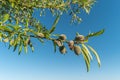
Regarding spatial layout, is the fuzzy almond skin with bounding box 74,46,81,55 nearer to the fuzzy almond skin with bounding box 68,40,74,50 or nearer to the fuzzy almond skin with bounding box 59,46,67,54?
the fuzzy almond skin with bounding box 68,40,74,50

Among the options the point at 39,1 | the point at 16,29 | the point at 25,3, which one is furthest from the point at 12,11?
the point at 16,29

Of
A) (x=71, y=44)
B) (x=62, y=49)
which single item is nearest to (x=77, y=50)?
(x=71, y=44)

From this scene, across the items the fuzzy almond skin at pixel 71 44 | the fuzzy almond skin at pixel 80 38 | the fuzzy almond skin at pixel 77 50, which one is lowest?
the fuzzy almond skin at pixel 77 50

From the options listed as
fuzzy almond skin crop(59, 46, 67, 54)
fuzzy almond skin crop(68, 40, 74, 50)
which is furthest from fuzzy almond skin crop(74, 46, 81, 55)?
fuzzy almond skin crop(59, 46, 67, 54)

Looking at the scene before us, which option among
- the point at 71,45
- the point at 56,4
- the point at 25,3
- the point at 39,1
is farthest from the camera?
the point at 56,4

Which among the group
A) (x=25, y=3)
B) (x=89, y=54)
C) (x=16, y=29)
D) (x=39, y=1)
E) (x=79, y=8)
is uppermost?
(x=79, y=8)

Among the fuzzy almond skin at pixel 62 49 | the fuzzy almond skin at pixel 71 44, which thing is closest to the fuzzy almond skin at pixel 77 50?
the fuzzy almond skin at pixel 71 44

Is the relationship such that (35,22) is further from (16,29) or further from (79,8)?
(16,29)

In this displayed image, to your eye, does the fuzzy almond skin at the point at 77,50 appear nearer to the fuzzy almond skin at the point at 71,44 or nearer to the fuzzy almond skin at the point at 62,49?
the fuzzy almond skin at the point at 71,44

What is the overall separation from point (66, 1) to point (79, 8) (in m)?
0.94

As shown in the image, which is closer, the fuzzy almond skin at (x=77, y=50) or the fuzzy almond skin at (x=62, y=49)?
the fuzzy almond skin at (x=77, y=50)

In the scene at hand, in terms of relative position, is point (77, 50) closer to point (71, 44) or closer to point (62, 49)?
point (71, 44)

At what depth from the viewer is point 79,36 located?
9.21 feet

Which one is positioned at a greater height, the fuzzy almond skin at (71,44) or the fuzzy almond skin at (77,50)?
the fuzzy almond skin at (71,44)
